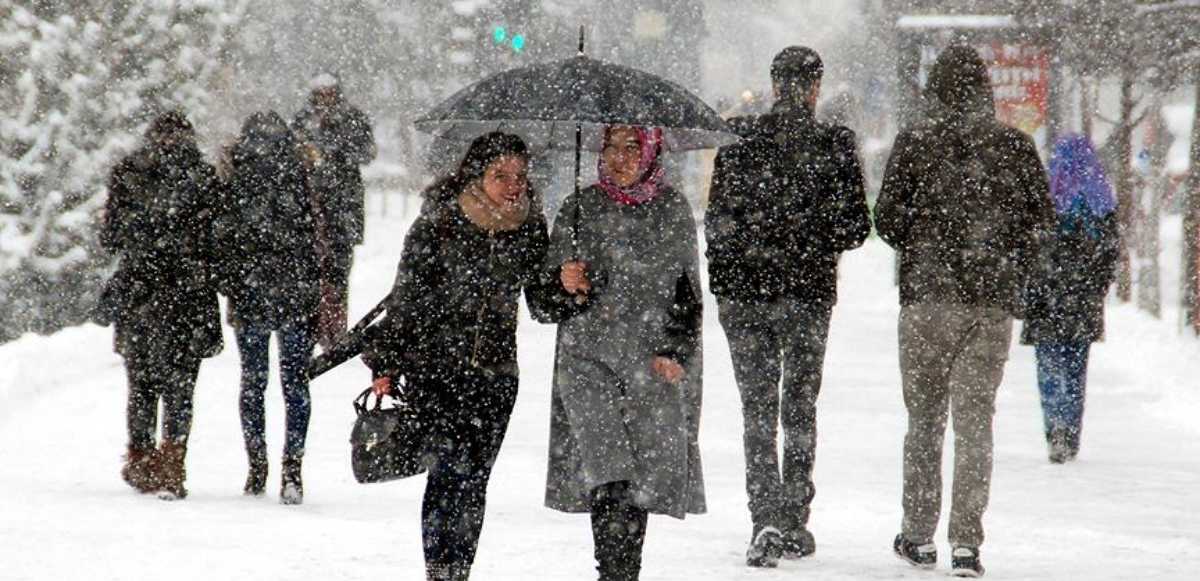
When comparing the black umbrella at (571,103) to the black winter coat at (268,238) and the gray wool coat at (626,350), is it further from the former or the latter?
the black winter coat at (268,238)

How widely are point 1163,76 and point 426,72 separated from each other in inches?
1930

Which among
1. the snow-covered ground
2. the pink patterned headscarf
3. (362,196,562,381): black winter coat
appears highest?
the pink patterned headscarf

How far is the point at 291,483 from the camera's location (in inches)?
386

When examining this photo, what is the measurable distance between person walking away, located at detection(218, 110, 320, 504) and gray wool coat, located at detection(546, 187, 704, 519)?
3436 millimetres

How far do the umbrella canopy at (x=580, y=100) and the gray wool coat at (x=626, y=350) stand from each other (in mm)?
307

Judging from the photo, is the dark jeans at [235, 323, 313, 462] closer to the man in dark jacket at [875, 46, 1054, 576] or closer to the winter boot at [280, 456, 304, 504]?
the winter boot at [280, 456, 304, 504]

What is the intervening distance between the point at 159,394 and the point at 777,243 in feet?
12.4

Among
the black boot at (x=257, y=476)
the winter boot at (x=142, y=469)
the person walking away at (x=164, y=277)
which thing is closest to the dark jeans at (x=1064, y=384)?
the black boot at (x=257, y=476)

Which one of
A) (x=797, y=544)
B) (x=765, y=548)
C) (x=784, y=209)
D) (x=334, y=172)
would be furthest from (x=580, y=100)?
(x=334, y=172)

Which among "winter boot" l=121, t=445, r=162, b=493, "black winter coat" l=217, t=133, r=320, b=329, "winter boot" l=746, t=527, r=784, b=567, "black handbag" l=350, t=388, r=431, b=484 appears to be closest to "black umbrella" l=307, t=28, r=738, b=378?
"black handbag" l=350, t=388, r=431, b=484

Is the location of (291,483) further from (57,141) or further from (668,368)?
(57,141)

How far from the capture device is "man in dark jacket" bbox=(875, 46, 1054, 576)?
780 cm

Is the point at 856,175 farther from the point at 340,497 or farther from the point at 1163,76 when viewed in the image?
the point at 1163,76

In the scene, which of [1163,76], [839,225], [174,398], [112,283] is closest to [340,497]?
[174,398]
